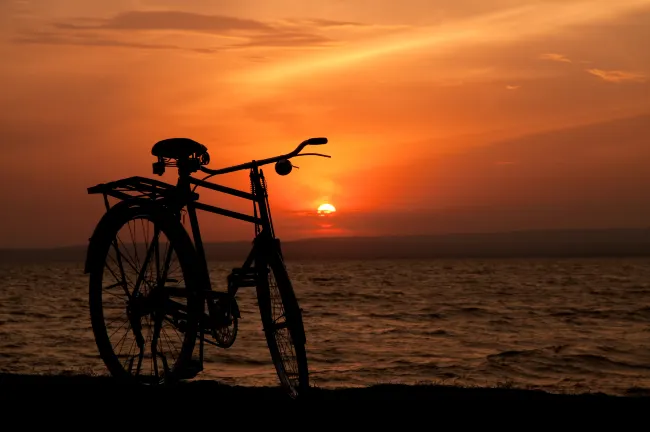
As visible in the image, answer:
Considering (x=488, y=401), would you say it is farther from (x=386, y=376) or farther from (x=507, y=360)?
(x=507, y=360)

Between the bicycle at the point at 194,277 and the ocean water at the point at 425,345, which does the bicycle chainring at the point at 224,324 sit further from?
the ocean water at the point at 425,345

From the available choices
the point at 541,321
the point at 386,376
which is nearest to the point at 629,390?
the point at 386,376

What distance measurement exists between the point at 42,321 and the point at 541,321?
19940 mm

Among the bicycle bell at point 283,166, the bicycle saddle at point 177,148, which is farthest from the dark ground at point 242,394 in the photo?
the bicycle saddle at point 177,148

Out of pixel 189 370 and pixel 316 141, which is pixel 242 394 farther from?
pixel 316 141

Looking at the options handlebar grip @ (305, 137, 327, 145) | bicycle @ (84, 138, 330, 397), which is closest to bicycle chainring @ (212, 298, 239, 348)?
bicycle @ (84, 138, 330, 397)

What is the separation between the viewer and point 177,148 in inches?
301

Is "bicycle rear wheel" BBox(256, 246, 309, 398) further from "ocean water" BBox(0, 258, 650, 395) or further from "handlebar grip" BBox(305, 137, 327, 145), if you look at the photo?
"ocean water" BBox(0, 258, 650, 395)

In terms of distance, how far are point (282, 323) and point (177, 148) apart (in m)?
1.78

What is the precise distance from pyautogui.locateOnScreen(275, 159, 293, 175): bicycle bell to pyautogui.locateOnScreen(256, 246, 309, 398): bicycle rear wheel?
674 mm

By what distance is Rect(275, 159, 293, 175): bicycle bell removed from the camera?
736 centimetres

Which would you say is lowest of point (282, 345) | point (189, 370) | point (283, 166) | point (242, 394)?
point (242, 394)

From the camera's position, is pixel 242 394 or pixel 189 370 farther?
pixel 242 394

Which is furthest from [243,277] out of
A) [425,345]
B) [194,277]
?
A: [425,345]
